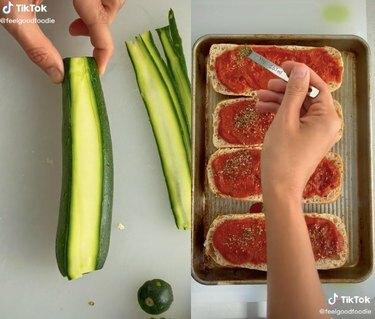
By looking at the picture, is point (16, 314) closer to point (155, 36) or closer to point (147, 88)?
point (147, 88)

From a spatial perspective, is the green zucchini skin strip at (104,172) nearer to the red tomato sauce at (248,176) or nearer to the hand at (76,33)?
the hand at (76,33)

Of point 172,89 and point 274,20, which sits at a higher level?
point 274,20

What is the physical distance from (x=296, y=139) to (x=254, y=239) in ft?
1.01

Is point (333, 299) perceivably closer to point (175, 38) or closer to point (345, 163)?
point (345, 163)

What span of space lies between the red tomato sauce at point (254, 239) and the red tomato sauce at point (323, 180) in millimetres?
63

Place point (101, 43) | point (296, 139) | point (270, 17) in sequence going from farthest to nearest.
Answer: point (270, 17) < point (101, 43) < point (296, 139)

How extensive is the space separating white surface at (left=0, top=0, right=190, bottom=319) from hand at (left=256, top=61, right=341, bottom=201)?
0.85ft

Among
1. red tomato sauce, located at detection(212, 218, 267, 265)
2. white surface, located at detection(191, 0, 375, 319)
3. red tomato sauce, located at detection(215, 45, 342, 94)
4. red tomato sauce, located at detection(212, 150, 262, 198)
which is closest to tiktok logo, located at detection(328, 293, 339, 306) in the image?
white surface, located at detection(191, 0, 375, 319)

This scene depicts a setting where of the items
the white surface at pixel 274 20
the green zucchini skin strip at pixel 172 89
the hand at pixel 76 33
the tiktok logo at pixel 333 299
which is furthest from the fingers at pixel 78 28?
the tiktok logo at pixel 333 299

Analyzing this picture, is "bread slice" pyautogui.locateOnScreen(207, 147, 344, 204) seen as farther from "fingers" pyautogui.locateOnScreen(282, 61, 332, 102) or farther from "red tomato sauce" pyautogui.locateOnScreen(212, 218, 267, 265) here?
"fingers" pyautogui.locateOnScreen(282, 61, 332, 102)

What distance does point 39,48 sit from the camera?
1.04 meters

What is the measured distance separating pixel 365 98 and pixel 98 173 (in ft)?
2.07

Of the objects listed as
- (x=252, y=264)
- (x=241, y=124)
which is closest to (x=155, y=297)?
(x=252, y=264)

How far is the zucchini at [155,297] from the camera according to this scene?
107 cm
